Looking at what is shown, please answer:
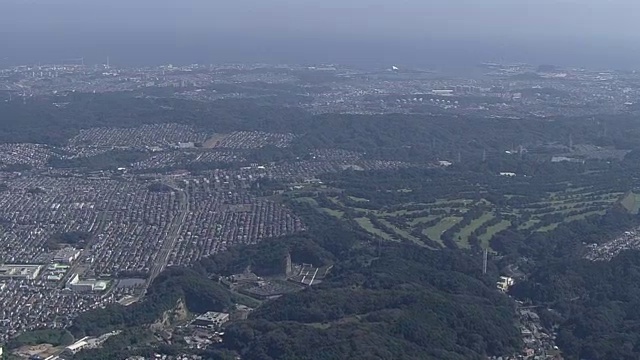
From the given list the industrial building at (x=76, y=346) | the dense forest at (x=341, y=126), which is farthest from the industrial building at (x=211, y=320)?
the dense forest at (x=341, y=126)

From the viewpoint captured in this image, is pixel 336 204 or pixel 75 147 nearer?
pixel 336 204

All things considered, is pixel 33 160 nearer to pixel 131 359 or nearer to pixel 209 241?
pixel 209 241

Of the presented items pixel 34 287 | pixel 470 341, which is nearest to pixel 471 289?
pixel 470 341

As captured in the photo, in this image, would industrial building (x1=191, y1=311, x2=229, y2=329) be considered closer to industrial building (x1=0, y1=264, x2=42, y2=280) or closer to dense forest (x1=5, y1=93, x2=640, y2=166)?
industrial building (x1=0, y1=264, x2=42, y2=280)

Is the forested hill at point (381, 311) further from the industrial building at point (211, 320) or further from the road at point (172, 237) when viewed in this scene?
the road at point (172, 237)

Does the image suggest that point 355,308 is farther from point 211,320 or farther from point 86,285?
point 86,285

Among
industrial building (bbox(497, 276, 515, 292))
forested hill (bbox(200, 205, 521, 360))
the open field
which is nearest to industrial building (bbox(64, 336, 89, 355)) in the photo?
forested hill (bbox(200, 205, 521, 360))

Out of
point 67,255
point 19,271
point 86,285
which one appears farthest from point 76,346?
point 67,255
